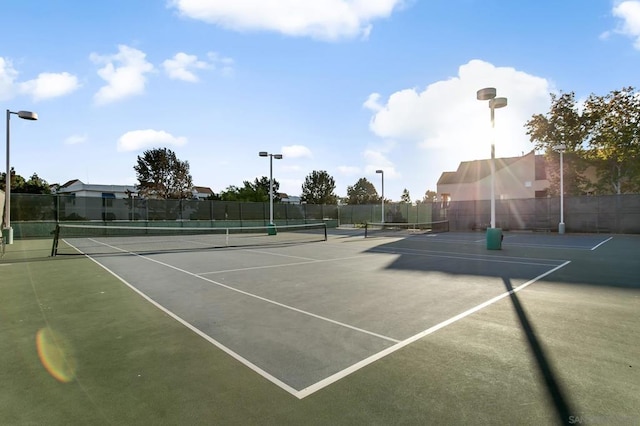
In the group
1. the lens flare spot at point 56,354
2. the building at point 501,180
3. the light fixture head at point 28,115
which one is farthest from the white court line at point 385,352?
the building at point 501,180

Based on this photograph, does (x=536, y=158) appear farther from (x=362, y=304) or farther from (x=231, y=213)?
(x=362, y=304)

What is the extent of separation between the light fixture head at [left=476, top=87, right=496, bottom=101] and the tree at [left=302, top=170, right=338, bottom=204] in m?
59.2

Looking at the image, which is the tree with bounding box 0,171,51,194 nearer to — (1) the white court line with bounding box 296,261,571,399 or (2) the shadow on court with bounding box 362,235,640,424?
(2) the shadow on court with bounding box 362,235,640,424

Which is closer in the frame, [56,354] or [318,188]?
[56,354]


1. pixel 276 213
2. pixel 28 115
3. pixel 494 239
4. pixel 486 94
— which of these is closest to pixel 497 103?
pixel 486 94

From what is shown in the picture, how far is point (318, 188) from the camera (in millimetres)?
73688

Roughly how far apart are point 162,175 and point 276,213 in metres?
22.9

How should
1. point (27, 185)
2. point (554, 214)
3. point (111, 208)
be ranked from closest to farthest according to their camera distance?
1. point (111, 208)
2. point (554, 214)
3. point (27, 185)

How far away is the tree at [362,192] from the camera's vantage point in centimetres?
8731

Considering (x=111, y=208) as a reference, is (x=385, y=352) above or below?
below

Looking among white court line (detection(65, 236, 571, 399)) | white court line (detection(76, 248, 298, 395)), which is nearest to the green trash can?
white court line (detection(65, 236, 571, 399))

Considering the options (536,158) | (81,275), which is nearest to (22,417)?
(81,275)

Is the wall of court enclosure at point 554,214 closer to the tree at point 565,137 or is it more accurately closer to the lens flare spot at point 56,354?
the tree at point 565,137

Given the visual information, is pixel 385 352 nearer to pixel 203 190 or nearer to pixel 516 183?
pixel 516 183
